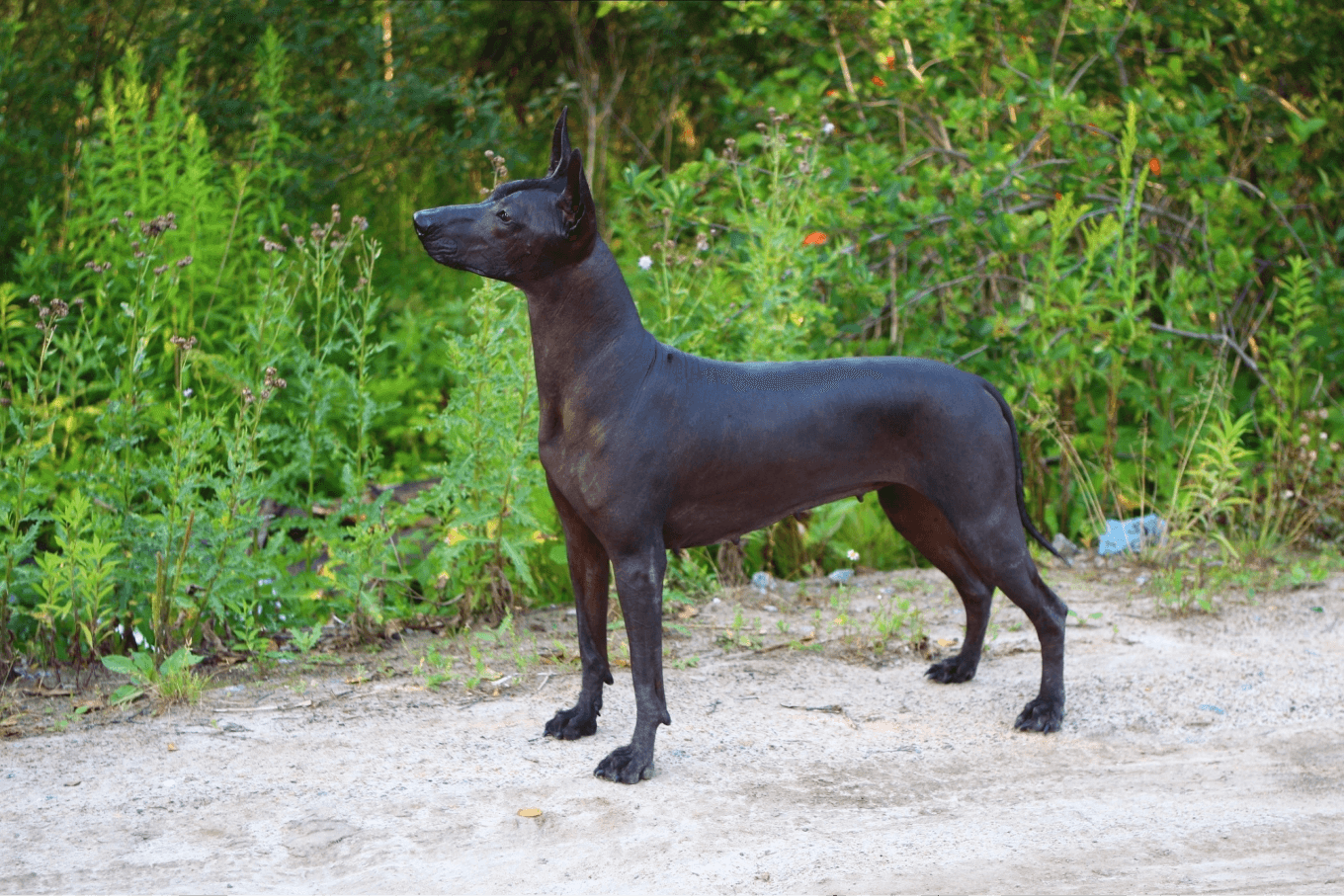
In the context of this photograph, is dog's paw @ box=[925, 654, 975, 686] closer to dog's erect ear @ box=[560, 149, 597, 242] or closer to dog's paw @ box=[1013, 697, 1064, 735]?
dog's paw @ box=[1013, 697, 1064, 735]

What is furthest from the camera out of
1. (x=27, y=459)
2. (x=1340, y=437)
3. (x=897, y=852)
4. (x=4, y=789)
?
(x=1340, y=437)

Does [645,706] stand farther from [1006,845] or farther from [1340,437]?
[1340,437]

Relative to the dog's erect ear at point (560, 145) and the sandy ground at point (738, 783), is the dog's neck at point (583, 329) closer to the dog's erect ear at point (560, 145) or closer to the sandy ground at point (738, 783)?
the dog's erect ear at point (560, 145)

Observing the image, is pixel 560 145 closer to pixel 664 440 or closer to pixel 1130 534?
pixel 664 440

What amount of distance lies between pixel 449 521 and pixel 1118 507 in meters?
3.29

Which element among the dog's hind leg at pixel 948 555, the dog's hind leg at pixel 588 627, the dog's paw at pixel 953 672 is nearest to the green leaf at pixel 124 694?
the dog's hind leg at pixel 588 627

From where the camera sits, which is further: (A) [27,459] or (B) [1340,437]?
(B) [1340,437]

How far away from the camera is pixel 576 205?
3385 millimetres

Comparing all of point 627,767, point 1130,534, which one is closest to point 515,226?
point 627,767

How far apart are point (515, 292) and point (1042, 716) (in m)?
2.53

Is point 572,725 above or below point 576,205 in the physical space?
below

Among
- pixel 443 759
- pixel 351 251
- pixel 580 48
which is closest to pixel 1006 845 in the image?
pixel 443 759

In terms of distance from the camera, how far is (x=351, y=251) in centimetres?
760

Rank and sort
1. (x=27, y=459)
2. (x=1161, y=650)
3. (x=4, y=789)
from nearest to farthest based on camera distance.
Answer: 1. (x=4, y=789)
2. (x=27, y=459)
3. (x=1161, y=650)
